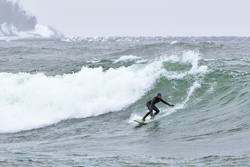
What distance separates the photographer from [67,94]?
60.4ft

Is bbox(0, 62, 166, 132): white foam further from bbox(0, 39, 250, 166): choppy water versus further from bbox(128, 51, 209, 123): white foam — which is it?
bbox(128, 51, 209, 123): white foam

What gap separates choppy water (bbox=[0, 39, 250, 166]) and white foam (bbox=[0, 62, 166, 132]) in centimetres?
5

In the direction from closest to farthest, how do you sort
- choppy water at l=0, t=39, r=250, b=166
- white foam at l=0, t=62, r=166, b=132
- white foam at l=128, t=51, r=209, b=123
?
choppy water at l=0, t=39, r=250, b=166 < white foam at l=128, t=51, r=209, b=123 < white foam at l=0, t=62, r=166, b=132

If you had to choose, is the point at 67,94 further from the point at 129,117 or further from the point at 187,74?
the point at 187,74

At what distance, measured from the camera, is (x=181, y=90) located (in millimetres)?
18172

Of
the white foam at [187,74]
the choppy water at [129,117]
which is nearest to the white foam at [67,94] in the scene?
the choppy water at [129,117]

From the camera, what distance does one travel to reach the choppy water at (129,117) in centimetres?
897

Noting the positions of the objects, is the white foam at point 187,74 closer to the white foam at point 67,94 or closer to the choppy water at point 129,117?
the choppy water at point 129,117

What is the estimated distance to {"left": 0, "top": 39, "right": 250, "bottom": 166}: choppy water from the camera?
897 centimetres

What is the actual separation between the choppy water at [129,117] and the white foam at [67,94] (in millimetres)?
49

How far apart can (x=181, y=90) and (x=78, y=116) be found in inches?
224

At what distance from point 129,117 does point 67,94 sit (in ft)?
14.6

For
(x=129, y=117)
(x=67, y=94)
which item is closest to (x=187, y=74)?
(x=129, y=117)

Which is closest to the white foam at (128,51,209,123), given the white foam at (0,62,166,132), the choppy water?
the choppy water
